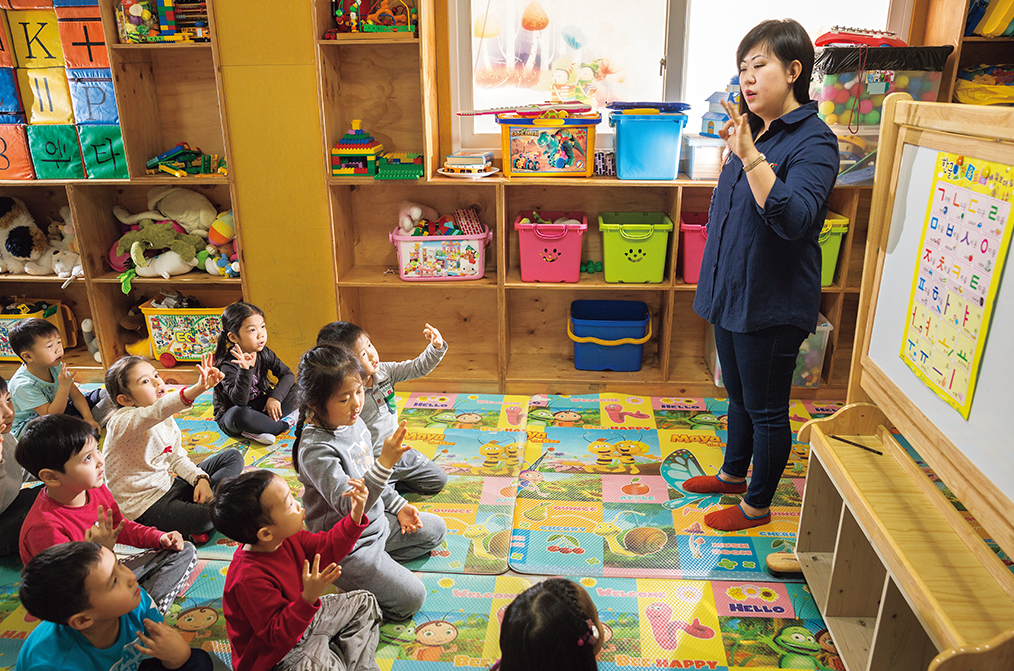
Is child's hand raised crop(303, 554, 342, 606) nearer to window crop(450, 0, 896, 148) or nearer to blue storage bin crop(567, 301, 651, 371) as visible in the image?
blue storage bin crop(567, 301, 651, 371)

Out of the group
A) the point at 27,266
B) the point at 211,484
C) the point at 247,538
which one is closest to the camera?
the point at 247,538

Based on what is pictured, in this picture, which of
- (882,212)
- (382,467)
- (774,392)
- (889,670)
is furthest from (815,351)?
(382,467)

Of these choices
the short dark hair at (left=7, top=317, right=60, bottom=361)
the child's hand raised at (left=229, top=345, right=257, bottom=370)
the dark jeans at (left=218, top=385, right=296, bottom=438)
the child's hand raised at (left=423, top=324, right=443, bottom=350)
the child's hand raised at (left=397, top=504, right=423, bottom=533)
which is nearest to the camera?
the child's hand raised at (left=397, top=504, right=423, bottom=533)

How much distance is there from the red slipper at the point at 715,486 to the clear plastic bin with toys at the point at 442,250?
52.3 inches

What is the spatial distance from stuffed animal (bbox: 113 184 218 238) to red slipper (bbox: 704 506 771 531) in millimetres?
2546

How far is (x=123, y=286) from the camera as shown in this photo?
10.5 ft

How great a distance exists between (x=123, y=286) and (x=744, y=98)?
272 cm

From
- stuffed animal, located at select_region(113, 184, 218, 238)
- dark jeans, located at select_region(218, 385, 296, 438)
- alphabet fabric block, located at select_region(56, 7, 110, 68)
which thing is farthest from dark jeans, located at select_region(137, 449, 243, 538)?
alphabet fabric block, located at select_region(56, 7, 110, 68)

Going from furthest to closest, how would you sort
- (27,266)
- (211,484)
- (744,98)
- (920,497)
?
(27,266) < (211,484) < (744,98) < (920,497)

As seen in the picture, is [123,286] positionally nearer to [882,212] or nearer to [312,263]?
[312,263]

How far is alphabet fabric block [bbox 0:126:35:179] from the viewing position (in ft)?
10.4

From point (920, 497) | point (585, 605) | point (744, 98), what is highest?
point (744, 98)

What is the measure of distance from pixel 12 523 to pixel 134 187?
186cm

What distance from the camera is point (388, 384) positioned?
7.64ft
